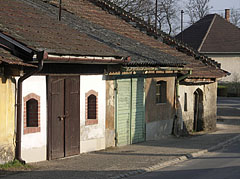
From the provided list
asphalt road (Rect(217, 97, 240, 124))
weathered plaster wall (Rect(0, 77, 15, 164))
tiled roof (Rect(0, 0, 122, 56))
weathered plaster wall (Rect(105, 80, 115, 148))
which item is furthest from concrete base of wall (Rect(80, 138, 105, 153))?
asphalt road (Rect(217, 97, 240, 124))

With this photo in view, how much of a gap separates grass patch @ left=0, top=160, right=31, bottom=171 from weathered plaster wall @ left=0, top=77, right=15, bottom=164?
0.38 ft

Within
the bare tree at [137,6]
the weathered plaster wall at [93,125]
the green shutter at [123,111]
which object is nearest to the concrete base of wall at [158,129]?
the green shutter at [123,111]

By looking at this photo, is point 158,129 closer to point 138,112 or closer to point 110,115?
point 138,112

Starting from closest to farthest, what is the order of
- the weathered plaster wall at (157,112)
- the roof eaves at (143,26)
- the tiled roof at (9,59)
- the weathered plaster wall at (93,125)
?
1. the tiled roof at (9,59)
2. the weathered plaster wall at (93,125)
3. the weathered plaster wall at (157,112)
4. the roof eaves at (143,26)

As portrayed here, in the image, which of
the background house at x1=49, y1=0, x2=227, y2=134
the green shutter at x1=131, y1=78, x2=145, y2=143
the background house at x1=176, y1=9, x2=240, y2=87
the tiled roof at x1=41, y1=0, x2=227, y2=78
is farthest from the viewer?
the background house at x1=176, y1=9, x2=240, y2=87

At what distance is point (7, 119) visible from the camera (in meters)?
12.4

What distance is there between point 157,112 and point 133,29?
190 inches

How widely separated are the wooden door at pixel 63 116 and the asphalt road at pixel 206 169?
115 inches

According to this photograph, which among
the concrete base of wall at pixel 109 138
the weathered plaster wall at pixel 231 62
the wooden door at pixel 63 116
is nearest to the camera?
the wooden door at pixel 63 116

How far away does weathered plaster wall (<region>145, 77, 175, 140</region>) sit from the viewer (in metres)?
18.7

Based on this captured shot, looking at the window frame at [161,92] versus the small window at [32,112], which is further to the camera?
the window frame at [161,92]

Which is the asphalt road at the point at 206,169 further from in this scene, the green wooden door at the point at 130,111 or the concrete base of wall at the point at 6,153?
the concrete base of wall at the point at 6,153

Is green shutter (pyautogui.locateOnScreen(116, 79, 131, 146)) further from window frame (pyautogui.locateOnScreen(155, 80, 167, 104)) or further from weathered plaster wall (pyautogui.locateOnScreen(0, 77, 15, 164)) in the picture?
weathered plaster wall (pyautogui.locateOnScreen(0, 77, 15, 164))

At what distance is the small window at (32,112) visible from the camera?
44.1ft
